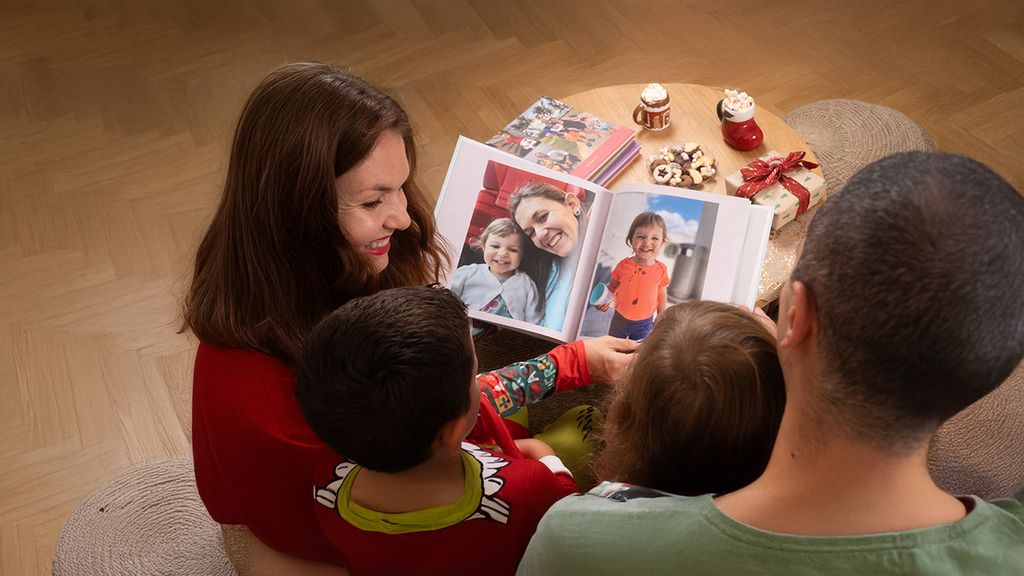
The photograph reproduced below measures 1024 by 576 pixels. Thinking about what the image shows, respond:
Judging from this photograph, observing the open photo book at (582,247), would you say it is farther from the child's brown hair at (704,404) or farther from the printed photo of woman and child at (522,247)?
the child's brown hair at (704,404)

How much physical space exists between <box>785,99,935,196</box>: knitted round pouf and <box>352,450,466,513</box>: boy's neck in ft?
4.52

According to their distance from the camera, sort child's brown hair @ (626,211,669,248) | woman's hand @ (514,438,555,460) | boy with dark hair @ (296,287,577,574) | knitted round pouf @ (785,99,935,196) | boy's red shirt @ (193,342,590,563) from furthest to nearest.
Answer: knitted round pouf @ (785,99,935,196) < child's brown hair @ (626,211,669,248) < woman's hand @ (514,438,555,460) < boy's red shirt @ (193,342,590,563) < boy with dark hair @ (296,287,577,574)

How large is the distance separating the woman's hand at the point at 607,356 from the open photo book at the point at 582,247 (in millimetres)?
34

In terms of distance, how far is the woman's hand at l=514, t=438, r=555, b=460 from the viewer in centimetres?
144

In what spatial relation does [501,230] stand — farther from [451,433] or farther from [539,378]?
[451,433]

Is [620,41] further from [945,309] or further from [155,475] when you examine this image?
[945,309]

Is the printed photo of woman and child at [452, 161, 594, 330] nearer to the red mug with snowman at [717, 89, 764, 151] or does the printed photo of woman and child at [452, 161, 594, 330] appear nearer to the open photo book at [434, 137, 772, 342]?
the open photo book at [434, 137, 772, 342]

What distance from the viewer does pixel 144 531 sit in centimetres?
175

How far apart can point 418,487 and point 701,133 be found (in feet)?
3.34

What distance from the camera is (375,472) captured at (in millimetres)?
1115

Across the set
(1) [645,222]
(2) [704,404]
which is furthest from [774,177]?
(2) [704,404]

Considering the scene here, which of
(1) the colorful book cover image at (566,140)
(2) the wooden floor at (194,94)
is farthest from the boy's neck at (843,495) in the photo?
(2) the wooden floor at (194,94)

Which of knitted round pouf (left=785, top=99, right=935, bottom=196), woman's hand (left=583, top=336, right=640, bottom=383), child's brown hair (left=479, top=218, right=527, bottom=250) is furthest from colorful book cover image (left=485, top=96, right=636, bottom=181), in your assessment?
knitted round pouf (left=785, top=99, right=935, bottom=196)

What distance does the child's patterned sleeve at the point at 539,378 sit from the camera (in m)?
1.46
